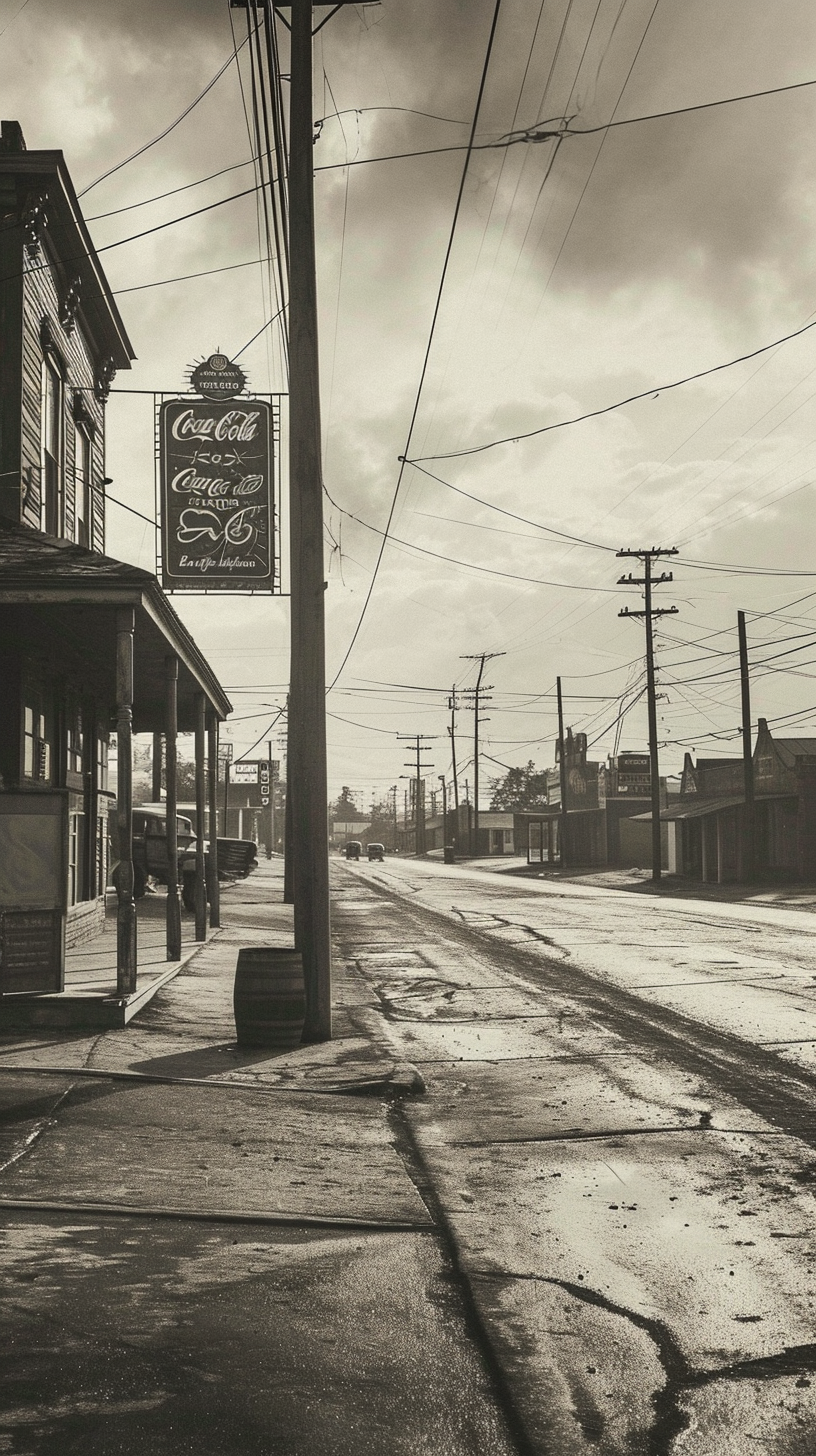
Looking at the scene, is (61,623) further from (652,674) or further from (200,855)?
(652,674)

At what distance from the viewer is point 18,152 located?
16.1 metres

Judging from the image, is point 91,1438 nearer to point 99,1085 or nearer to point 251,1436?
point 251,1436

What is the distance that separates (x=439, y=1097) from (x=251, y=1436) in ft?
17.4

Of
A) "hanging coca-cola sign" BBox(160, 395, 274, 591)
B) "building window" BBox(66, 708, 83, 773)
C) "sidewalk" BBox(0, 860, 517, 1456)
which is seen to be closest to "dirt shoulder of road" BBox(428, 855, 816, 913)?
"building window" BBox(66, 708, 83, 773)

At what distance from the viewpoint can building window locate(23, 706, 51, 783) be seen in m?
15.4

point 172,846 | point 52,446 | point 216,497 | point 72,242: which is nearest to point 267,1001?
point 172,846

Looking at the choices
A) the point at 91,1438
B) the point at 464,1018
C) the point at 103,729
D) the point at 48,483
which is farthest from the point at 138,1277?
the point at 103,729

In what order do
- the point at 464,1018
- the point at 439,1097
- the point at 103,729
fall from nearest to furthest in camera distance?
1. the point at 439,1097
2. the point at 464,1018
3. the point at 103,729

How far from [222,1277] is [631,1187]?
7.50 feet

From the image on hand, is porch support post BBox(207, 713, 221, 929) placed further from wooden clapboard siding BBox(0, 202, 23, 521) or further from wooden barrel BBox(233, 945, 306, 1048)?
wooden barrel BBox(233, 945, 306, 1048)

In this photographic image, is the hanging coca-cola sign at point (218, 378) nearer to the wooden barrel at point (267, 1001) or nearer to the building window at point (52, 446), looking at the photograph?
the building window at point (52, 446)

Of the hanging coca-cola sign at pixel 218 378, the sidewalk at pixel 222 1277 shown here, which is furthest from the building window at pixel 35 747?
the sidewalk at pixel 222 1277

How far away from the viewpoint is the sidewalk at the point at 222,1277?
11.8 ft

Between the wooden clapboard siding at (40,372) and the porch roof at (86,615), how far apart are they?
1738 millimetres
